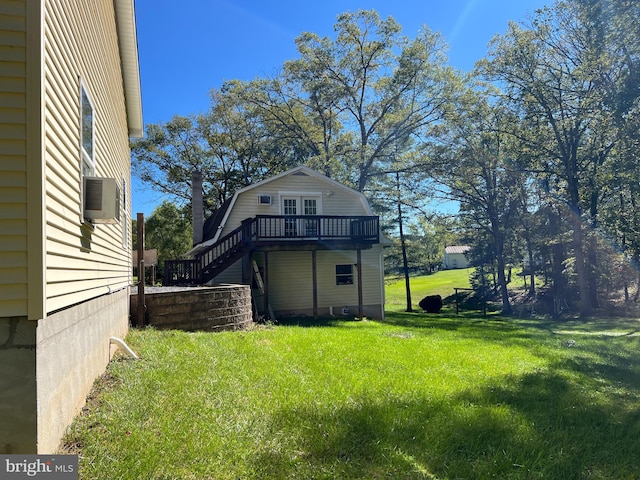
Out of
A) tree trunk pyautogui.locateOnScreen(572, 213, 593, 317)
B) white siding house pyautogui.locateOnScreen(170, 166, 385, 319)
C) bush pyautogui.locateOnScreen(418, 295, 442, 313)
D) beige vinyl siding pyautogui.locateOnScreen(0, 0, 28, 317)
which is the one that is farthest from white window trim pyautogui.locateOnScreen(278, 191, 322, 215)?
tree trunk pyautogui.locateOnScreen(572, 213, 593, 317)

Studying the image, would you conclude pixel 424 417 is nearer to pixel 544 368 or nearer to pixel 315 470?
pixel 315 470

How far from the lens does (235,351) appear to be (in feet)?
23.3

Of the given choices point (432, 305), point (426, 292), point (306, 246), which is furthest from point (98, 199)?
point (426, 292)

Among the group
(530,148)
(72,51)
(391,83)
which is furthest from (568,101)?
(72,51)

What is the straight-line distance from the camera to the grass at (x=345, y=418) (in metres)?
3.22

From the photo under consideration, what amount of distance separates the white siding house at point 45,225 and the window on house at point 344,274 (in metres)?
13.3

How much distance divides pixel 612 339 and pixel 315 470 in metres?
13.8

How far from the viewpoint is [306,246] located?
15430 millimetres

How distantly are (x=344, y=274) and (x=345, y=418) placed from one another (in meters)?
13.7

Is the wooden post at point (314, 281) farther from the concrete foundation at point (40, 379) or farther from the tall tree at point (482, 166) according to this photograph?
the concrete foundation at point (40, 379)

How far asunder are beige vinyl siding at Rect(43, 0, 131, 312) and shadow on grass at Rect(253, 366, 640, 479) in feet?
7.42

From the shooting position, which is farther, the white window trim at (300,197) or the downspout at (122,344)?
the white window trim at (300,197)

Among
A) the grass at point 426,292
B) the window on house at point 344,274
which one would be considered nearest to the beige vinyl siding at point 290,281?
the window on house at point 344,274

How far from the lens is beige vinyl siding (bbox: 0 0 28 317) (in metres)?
2.67
